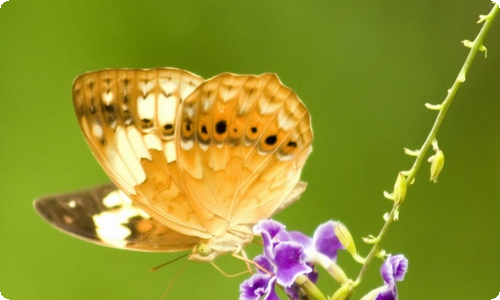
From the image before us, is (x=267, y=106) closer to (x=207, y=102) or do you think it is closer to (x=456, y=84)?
(x=207, y=102)

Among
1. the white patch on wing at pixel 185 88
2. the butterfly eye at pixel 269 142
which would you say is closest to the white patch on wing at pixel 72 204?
the white patch on wing at pixel 185 88

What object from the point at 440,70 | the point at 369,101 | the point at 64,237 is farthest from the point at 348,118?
the point at 64,237

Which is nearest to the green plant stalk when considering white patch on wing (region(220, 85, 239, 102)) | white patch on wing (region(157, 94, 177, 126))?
white patch on wing (region(220, 85, 239, 102))

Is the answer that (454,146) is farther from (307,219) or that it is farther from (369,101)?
(307,219)

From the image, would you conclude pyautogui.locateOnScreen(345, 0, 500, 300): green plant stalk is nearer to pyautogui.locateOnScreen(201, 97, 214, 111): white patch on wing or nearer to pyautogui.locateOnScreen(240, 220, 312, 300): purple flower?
pyautogui.locateOnScreen(240, 220, 312, 300): purple flower

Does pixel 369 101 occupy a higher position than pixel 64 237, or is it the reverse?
pixel 369 101

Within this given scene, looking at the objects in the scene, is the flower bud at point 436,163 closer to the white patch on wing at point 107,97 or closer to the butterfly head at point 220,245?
the butterfly head at point 220,245
